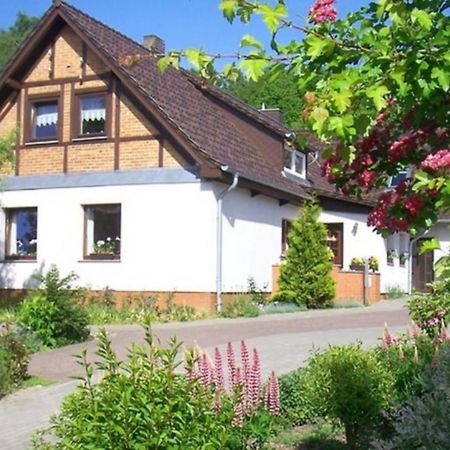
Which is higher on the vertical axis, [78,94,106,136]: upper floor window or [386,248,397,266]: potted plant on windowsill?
[78,94,106,136]: upper floor window

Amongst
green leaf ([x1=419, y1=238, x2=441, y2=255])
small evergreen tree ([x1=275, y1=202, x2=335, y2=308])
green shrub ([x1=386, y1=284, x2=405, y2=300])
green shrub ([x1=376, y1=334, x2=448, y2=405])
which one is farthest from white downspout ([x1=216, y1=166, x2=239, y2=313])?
green leaf ([x1=419, y1=238, x2=441, y2=255])

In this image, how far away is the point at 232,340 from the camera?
41.4ft

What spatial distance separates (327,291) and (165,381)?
53.2ft

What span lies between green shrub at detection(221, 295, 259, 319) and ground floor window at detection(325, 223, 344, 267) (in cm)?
705

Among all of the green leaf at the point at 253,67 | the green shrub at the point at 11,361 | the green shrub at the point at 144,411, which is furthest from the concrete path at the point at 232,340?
the green leaf at the point at 253,67

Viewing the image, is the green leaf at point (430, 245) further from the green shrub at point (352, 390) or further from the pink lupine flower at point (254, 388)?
the green shrub at point (352, 390)

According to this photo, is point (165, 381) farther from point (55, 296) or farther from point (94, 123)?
point (94, 123)

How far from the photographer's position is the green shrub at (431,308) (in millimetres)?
8523

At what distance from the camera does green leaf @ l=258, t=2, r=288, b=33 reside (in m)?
2.86

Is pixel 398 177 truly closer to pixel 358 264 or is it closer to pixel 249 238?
pixel 249 238

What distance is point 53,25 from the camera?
19.7 meters

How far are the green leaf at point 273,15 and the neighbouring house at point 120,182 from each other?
14265 mm

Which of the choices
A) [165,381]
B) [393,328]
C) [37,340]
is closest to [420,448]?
[165,381]

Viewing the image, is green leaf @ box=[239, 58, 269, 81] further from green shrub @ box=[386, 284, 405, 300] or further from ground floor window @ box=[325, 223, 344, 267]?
green shrub @ box=[386, 284, 405, 300]
